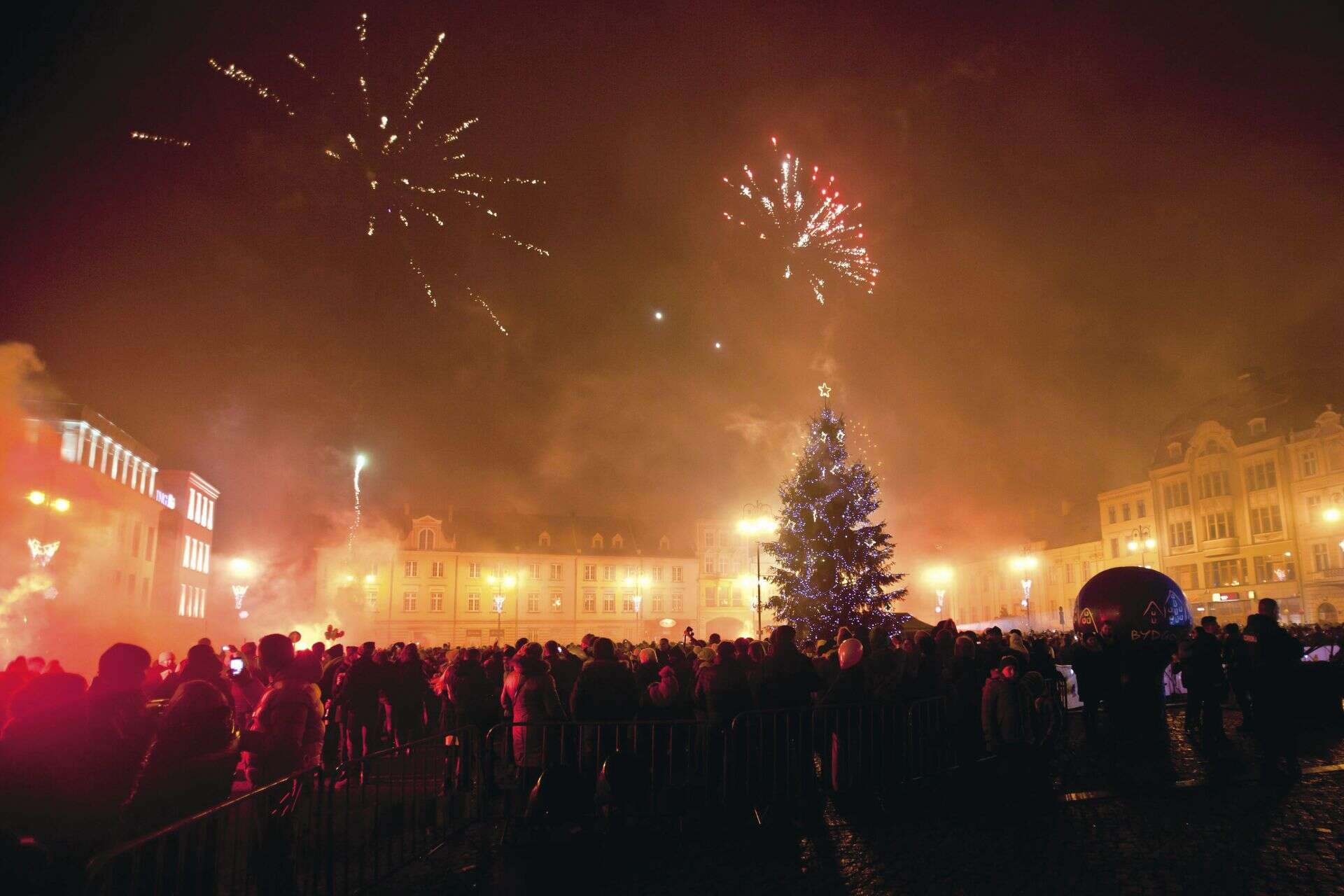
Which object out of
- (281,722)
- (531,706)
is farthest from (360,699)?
(281,722)

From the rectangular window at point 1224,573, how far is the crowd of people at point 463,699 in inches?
1661

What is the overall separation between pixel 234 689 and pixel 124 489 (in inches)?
2005

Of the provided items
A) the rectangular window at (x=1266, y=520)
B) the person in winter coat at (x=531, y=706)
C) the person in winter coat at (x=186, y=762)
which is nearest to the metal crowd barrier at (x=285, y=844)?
the person in winter coat at (x=186, y=762)

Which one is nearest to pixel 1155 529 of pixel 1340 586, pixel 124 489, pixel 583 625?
pixel 1340 586

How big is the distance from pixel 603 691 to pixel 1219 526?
56263 millimetres

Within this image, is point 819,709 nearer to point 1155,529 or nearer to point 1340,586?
point 1340,586

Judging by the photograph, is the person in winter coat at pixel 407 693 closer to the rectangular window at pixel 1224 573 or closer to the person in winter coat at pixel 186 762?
the person in winter coat at pixel 186 762

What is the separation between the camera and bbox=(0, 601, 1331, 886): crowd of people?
16.4 ft

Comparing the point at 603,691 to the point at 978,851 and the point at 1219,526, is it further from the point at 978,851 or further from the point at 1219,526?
the point at 1219,526

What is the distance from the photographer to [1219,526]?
173 feet

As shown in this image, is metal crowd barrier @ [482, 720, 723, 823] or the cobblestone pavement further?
metal crowd barrier @ [482, 720, 723, 823]

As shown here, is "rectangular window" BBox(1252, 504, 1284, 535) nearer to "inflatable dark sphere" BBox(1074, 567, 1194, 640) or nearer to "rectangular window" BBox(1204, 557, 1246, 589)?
"rectangular window" BBox(1204, 557, 1246, 589)

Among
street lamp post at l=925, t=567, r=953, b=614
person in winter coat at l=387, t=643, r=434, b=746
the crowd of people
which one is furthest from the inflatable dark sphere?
street lamp post at l=925, t=567, r=953, b=614

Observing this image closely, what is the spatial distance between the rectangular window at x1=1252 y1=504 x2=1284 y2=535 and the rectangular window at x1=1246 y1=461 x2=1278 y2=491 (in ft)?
4.14
